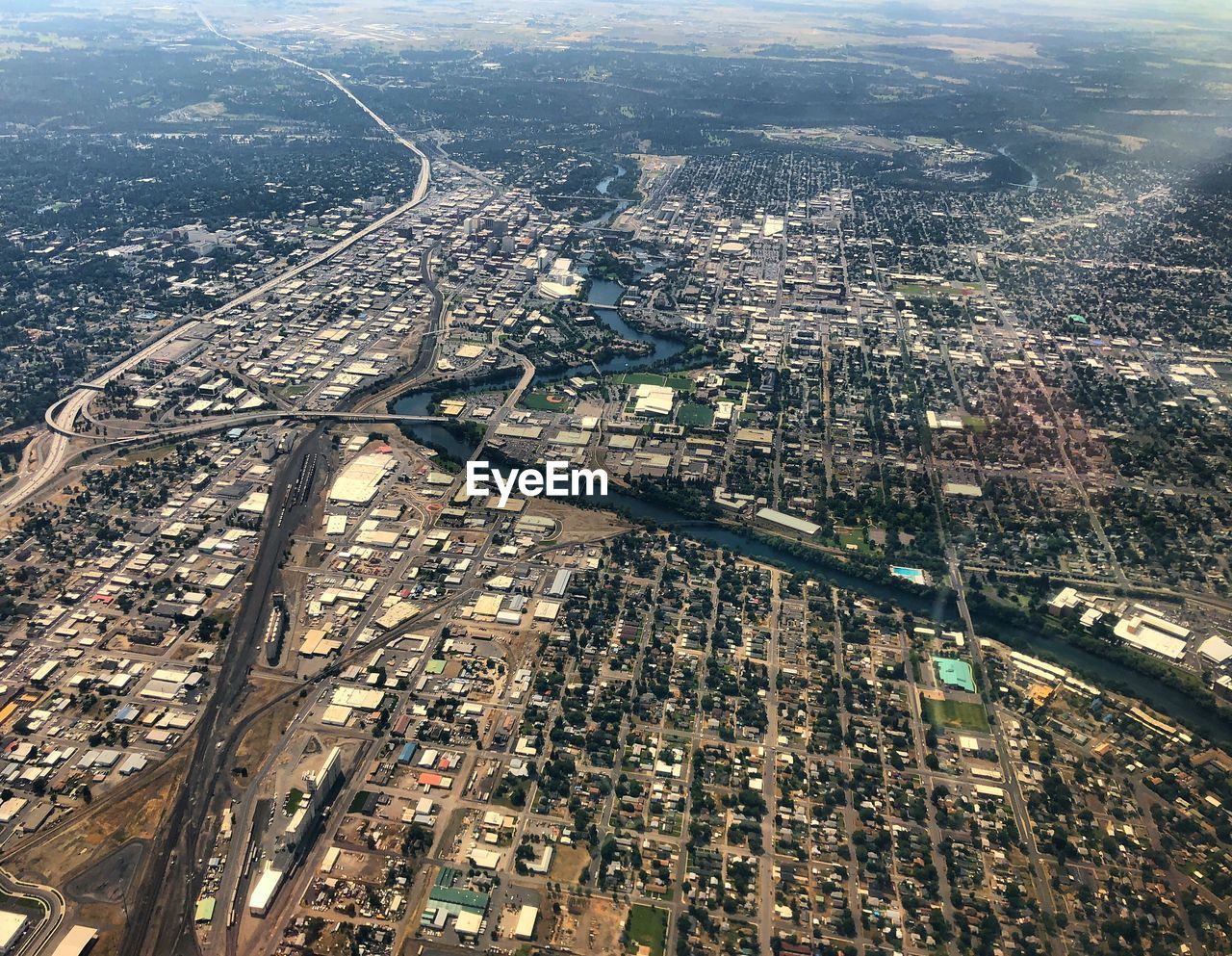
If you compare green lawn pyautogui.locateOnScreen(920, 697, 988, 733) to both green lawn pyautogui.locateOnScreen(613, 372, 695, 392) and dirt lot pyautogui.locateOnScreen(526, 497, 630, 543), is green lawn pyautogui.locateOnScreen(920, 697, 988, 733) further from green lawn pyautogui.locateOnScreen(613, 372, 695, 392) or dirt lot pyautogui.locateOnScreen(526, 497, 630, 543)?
green lawn pyautogui.locateOnScreen(613, 372, 695, 392)

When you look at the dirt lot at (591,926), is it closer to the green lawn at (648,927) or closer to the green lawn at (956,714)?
the green lawn at (648,927)

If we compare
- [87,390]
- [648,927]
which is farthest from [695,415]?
[87,390]

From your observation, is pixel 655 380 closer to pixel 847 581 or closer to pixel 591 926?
pixel 847 581

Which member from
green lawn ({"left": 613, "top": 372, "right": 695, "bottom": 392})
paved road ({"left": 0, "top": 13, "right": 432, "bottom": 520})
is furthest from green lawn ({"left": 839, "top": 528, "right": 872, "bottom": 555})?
paved road ({"left": 0, "top": 13, "right": 432, "bottom": 520})

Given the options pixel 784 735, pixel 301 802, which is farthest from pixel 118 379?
pixel 784 735

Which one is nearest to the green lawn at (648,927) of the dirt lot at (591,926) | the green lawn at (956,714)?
the dirt lot at (591,926)
